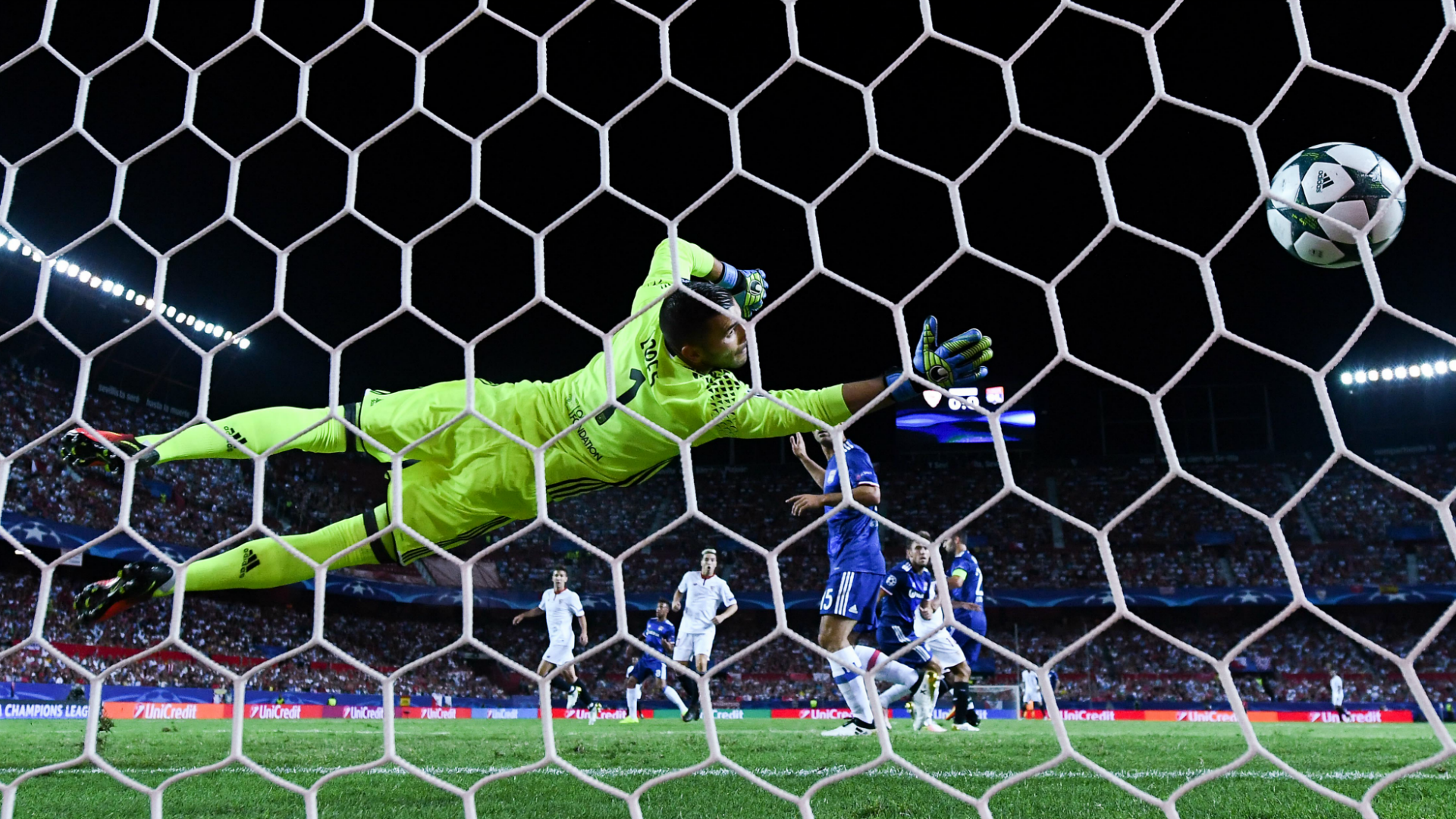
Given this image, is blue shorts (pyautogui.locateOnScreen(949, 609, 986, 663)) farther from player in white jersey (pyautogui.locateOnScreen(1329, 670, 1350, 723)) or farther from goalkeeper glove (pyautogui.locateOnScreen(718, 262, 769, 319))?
player in white jersey (pyautogui.locateOnScreen(1329, 670, 1350, 723))

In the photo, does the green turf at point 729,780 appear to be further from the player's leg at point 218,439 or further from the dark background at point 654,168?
the dark background at point 654,168

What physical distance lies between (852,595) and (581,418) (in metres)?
2.27

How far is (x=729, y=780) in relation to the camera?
122 inches

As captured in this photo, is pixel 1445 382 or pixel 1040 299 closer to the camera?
pixel 1040 299

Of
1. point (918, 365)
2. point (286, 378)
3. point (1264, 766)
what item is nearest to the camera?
point (918, 365)

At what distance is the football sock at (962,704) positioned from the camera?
6.28m

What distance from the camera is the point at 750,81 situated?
8.43m

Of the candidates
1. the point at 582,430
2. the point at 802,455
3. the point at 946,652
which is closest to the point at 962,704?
the point at 946,652

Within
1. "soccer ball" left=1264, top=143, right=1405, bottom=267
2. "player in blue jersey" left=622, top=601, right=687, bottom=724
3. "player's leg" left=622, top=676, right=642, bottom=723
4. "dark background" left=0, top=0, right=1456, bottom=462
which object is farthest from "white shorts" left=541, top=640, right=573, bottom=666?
"soccer ball" left=1264, top=143, right=1405, bottom=267

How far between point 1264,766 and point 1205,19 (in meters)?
7.83

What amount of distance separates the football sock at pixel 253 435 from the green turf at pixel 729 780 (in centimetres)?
95

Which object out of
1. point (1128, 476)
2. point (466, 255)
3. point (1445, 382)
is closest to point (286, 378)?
point (466, 255)

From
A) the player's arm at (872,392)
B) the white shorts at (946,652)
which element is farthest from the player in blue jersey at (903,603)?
the player's arm at (872,392)

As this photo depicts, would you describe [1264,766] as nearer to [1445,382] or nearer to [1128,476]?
[1128,476]
